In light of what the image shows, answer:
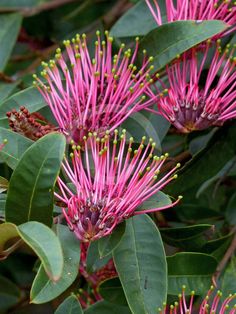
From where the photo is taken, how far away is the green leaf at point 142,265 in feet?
4.23

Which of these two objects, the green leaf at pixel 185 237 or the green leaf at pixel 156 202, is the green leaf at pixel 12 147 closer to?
the green leaf at pixel 156 202

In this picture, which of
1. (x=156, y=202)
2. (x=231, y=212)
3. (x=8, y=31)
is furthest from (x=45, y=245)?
(x=8, y=31)

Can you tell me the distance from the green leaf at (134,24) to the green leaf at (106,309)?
1.87ft

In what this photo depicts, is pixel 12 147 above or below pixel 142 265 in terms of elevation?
above

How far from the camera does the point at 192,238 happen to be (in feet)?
4.98

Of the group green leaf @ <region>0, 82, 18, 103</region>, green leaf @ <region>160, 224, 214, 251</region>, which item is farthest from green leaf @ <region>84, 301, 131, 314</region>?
green leaf @ <region>0, 82, 18, 103</region>

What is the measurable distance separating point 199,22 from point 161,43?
Result: 10 centimetres

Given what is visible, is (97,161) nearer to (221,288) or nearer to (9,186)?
(9,186)

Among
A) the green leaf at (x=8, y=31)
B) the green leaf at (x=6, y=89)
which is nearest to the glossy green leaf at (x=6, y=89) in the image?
the green leaf at (x=6, y=89)

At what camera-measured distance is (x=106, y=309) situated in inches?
57.6

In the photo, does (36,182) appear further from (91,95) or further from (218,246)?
(218,246)

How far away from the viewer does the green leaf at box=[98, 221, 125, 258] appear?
50.1 inches

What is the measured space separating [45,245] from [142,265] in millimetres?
257

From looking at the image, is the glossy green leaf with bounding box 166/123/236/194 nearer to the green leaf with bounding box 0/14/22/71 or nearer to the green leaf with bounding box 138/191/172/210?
the green leaf with bounding box 138/191/172/210
